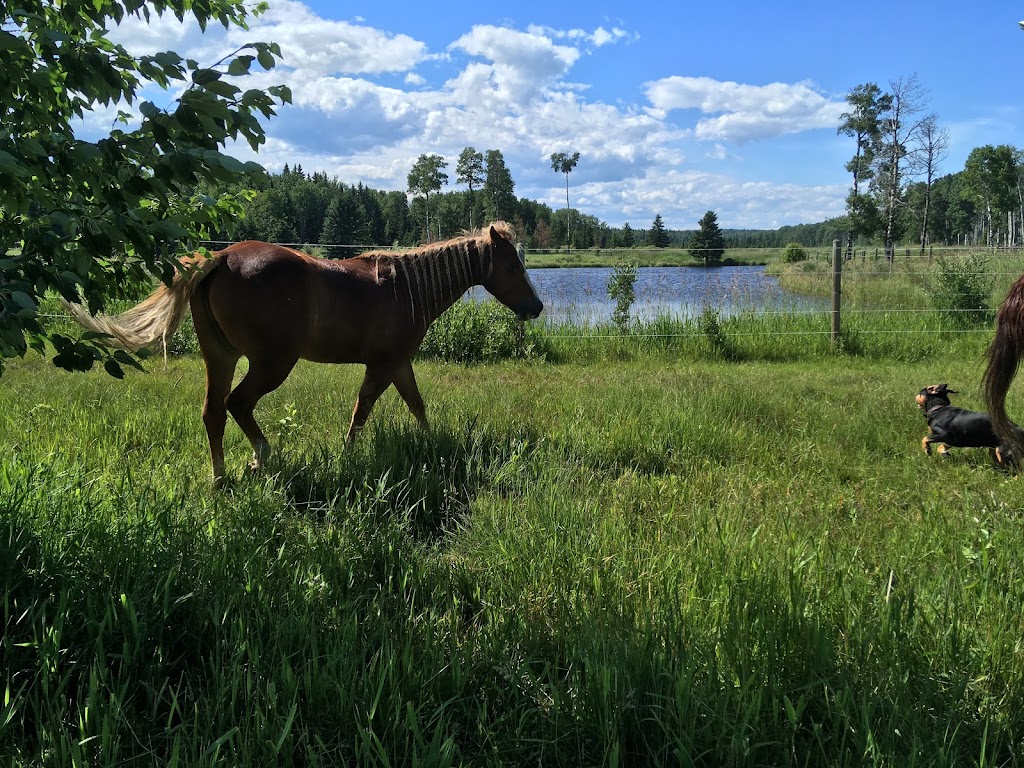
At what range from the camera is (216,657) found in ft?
7.25

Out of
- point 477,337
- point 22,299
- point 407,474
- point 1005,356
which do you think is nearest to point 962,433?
point 1005,356

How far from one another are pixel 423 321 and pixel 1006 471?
461 centimetres

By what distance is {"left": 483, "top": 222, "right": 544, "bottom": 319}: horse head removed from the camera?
5.96 metres

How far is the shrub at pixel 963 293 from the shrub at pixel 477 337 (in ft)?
24.8

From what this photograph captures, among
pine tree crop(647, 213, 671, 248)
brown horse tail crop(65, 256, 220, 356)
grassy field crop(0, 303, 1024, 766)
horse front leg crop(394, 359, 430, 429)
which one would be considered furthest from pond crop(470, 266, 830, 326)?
pine tree crop(647, 213, 671, 248)

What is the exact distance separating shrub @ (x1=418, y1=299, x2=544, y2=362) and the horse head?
161 inches

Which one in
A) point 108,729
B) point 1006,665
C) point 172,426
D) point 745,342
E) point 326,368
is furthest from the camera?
point 745,342

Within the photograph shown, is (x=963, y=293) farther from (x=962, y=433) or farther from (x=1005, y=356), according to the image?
(x=1005, y=356)

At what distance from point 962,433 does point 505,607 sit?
4.22 m

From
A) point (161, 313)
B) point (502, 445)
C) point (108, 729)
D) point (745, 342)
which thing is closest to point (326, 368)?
point (161, 313)

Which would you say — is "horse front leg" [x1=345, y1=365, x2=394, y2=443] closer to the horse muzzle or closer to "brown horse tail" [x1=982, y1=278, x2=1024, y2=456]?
the horse muzzle

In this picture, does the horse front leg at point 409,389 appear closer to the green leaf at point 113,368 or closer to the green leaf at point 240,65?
the green leaf at point 113,368

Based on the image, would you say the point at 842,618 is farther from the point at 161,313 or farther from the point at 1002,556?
the point at 161,313

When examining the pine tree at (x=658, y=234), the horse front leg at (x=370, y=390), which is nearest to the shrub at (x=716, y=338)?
the horse front leg at (x=370, y=390)
